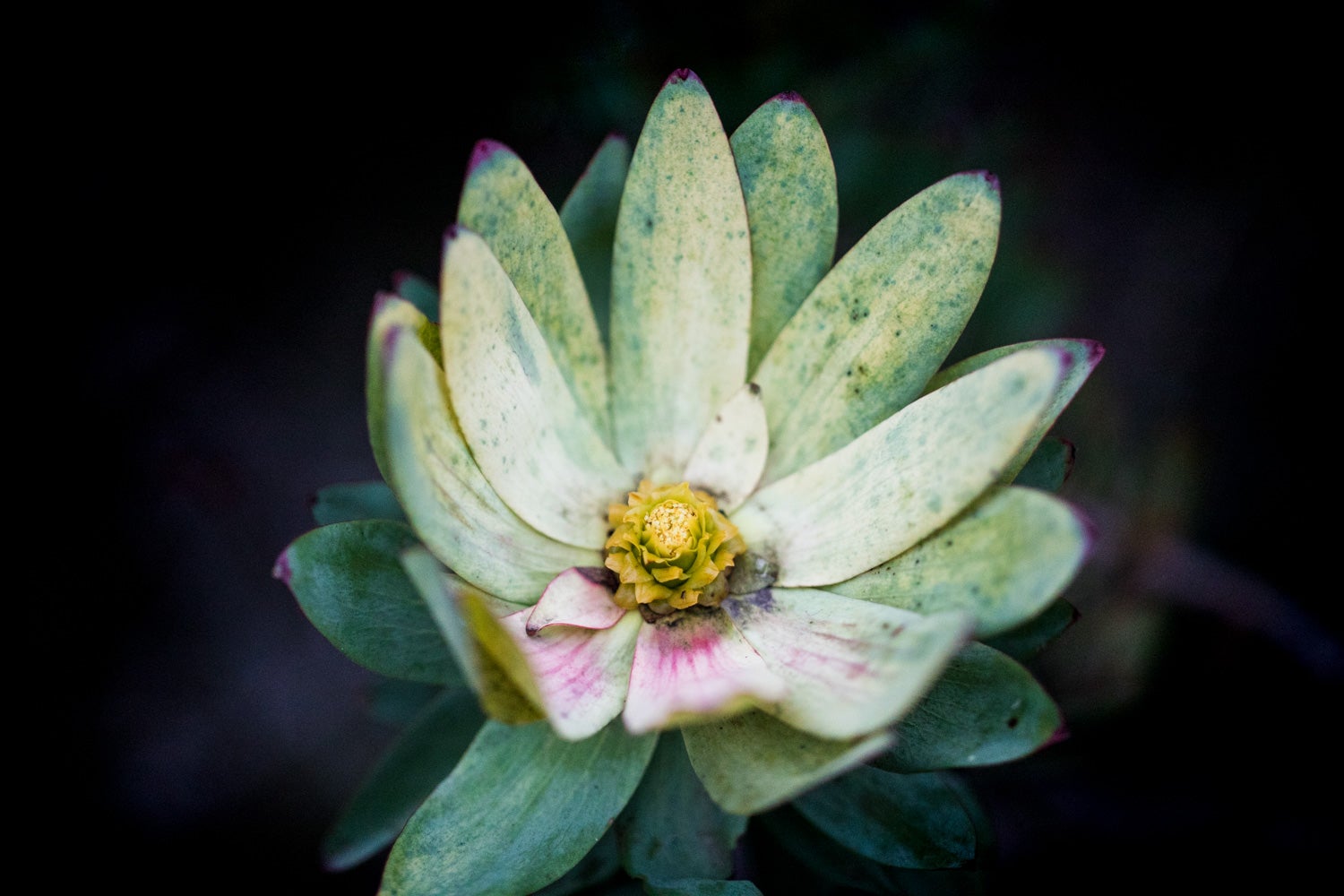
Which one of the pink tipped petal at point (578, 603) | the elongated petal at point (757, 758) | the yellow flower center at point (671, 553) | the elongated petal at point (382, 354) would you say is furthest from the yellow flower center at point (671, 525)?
the elongated petal at point (382, 354)

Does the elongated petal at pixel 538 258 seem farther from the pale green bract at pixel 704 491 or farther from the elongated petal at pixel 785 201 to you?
the elongated petal at pixel 785 201

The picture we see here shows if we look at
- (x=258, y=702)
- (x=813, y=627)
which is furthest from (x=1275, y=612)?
(x=258, y=702)

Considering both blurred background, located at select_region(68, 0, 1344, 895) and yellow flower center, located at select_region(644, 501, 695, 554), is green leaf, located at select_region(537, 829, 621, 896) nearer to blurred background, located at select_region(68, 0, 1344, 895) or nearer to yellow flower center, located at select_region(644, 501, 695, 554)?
yellow flower center, located at select_region(644, 501, 695, 554)

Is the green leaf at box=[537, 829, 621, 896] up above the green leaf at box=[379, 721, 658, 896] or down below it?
below

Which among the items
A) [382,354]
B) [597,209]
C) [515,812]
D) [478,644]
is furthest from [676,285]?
[515,812]

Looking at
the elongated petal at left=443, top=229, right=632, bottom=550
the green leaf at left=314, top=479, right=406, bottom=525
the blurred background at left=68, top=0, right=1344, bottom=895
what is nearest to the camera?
the elongated petal at left=443, top=229, right=632, bottom=550

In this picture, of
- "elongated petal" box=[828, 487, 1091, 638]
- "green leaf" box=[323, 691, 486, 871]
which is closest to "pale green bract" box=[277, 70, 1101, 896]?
"elongated petal" box=[828, 487, 1091, 638]

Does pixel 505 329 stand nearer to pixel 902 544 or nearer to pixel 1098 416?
pixel 902 544
